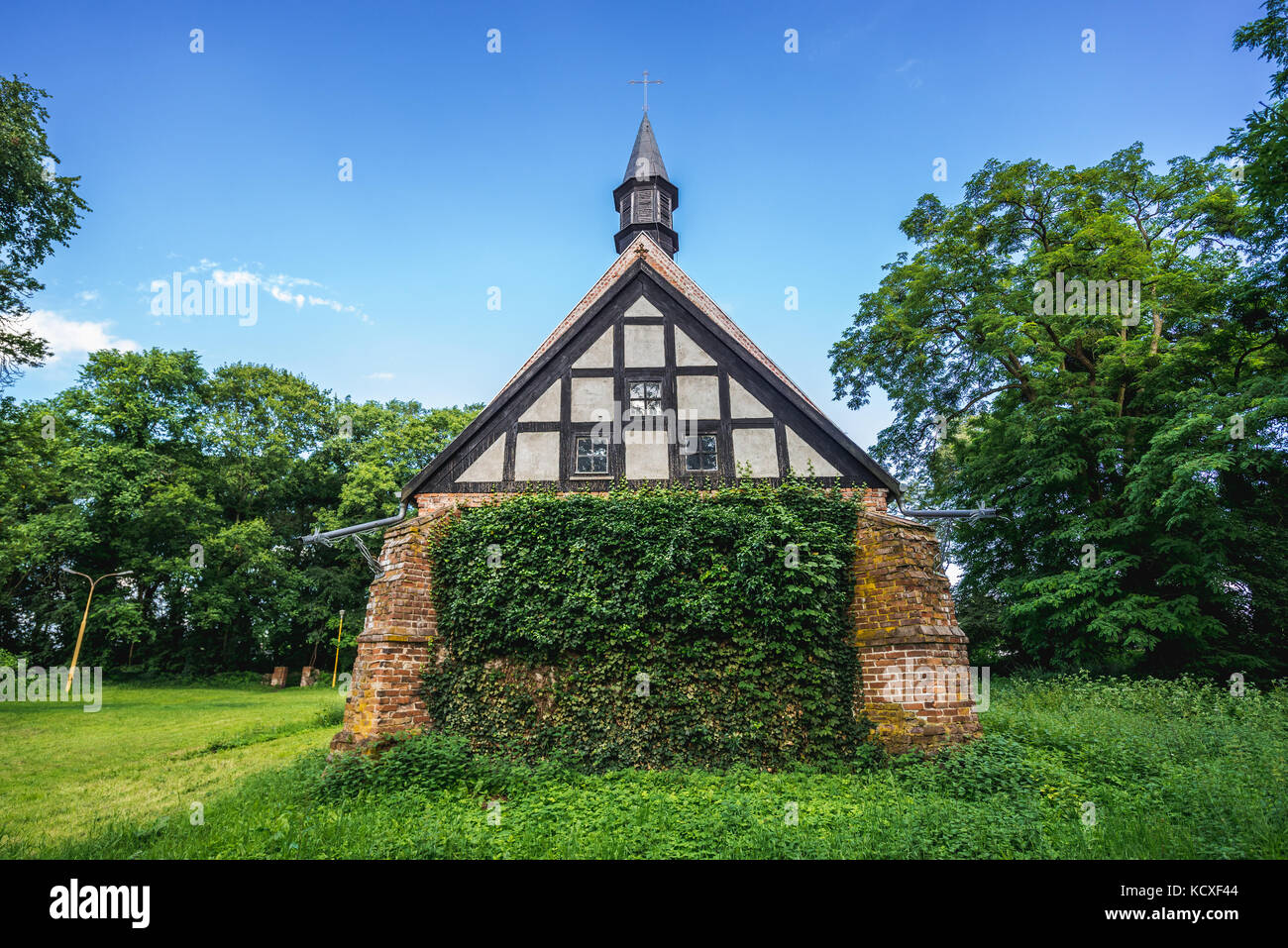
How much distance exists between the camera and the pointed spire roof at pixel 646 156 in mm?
19953

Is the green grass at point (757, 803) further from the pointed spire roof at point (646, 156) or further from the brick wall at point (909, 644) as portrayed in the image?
the pointed spire roof at point (646, 156)

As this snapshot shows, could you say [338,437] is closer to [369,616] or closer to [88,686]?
[88,686]

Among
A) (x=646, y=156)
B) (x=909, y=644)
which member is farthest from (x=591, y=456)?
(x=646, y=156)

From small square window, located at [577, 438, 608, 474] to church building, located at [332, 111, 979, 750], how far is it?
2 cm

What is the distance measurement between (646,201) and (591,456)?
527 inches

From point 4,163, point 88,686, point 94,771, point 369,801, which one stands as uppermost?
point 4,163

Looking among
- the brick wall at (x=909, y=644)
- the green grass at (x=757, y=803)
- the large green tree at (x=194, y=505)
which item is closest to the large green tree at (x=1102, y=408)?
the green grass at (x=757, y=803)

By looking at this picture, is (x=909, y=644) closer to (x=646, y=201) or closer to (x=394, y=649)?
(x=394, y=649)

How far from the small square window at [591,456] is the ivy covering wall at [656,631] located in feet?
3.12

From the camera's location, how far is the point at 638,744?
7.70 metres

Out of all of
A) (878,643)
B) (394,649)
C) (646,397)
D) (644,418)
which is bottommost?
(394,649)

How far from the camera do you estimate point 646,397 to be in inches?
389

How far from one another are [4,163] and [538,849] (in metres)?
17.0

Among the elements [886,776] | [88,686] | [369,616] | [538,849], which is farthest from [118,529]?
[886,776]
